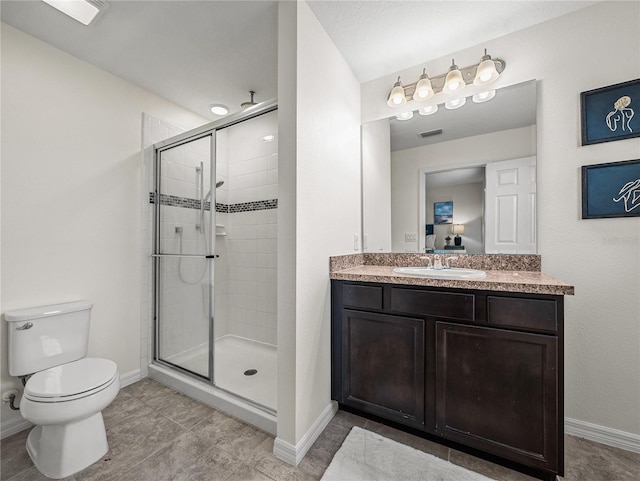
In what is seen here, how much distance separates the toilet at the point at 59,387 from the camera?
131cm

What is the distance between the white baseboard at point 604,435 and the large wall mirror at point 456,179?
1026 mm

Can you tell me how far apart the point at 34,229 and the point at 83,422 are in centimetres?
121

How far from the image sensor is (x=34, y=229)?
68.4 inches

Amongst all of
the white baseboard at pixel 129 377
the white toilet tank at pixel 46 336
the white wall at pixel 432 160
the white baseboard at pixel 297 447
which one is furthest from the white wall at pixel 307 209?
the white baseboard at pixel 129 377

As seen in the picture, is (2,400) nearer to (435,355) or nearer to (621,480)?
(435,355)

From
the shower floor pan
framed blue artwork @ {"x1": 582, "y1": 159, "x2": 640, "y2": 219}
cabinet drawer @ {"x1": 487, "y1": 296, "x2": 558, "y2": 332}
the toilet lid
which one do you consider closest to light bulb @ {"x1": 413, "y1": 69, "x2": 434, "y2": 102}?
framed blue artwork @ {"x1": 582, "y1": 159, "x2": 640, "y2": 219}

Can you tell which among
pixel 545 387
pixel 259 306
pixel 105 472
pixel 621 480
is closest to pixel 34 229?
pixel 105 472

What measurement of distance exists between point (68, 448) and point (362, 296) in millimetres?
1659

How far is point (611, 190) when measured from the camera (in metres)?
1.50

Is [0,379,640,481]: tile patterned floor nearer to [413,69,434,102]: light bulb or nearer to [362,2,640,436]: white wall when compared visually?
[362,2,640,436]: white wall

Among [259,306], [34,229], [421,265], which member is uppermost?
[34,229]

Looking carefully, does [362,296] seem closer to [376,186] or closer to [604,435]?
[376,186]

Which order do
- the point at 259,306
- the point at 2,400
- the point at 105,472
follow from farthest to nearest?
the point at 259,306, the point at 2,400, the point at 105,472

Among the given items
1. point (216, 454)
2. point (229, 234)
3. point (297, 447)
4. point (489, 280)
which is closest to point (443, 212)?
point (489, 280)
